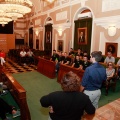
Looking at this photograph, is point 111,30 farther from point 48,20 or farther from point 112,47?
point 48,20

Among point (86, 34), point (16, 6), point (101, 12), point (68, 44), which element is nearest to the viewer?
point (16, 6)

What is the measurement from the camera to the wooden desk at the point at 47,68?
770cm

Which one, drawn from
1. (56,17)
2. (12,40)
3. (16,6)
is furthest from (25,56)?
(12,40)

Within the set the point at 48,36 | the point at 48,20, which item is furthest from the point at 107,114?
the point at 48,20

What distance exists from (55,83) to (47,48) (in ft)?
26.1

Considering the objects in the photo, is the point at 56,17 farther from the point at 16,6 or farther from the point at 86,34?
the point at 16,6

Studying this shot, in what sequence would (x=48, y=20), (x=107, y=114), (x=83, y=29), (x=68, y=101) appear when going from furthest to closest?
(x=48, y=20), (x=83, y=29), (x=107, y=114), (x=68, y=101)

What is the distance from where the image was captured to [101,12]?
831 centimetres

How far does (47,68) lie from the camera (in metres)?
8.25

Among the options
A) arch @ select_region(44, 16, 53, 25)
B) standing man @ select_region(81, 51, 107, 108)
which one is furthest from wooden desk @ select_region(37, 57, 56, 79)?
arch @ select_region(44, 16, 53, 25)

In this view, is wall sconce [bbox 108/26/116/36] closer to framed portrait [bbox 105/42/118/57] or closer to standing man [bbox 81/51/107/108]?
framed portrait [bbox 105/42/118/57]

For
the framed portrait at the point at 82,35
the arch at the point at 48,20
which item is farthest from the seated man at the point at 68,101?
the arch at the point at 48,20

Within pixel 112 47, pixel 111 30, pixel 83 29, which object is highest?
pixel 83 29

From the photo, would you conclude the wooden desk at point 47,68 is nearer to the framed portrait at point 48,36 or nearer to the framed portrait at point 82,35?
the framed portrait at point 82,35
